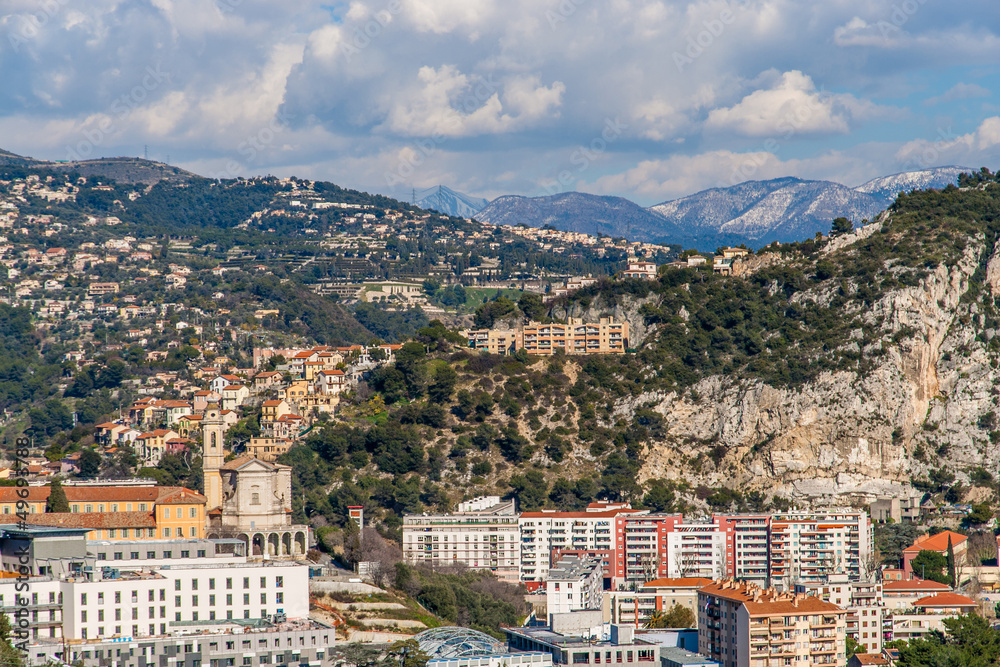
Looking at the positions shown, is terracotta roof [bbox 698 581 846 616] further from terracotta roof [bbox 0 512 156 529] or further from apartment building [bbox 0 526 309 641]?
terracotta roof [bbox 0 512 156 529]

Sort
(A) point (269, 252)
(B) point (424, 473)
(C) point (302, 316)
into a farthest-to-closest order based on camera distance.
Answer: (A) point (269, 252) < (C) point (302, 316) < (B) point (424, 473)

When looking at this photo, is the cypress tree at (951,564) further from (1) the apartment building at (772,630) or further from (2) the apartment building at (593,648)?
(2) the apartment building at (593,648)

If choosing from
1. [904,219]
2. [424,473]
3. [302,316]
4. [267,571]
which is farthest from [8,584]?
[302,316]

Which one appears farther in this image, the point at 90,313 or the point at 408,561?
the point at 90,313

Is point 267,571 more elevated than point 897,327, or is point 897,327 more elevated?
point 897,327

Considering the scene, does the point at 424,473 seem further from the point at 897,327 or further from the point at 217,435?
the point at 897,327

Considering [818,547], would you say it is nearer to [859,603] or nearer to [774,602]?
[859,603]
